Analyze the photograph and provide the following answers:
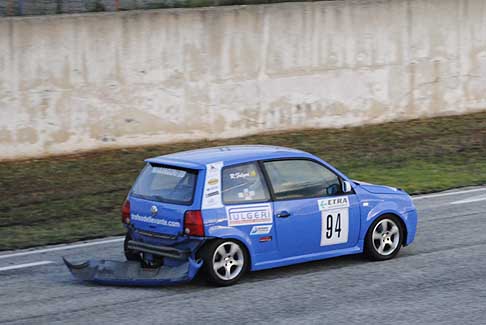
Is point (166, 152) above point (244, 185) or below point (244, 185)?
below

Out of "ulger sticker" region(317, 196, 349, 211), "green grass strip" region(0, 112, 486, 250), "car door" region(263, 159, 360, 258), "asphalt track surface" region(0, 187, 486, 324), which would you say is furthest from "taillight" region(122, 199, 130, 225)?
"green grass strip" region(0, 112, 486, 250)

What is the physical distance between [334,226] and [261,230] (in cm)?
100

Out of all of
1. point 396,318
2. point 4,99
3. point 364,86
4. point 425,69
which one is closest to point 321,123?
point 364,86

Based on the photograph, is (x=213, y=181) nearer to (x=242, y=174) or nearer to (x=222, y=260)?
(x=242, y=174)

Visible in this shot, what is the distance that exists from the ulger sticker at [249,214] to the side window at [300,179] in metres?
0.25

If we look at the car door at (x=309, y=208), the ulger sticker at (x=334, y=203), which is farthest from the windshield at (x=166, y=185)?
the ulger sticker at (x=334, y=203)

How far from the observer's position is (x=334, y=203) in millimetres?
11352

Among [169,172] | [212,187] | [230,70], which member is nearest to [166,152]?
[230,70]

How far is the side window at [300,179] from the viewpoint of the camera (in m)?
11.1

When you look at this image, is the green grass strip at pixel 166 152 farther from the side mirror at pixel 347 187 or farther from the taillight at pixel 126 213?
the side mirror at pixel 347 187

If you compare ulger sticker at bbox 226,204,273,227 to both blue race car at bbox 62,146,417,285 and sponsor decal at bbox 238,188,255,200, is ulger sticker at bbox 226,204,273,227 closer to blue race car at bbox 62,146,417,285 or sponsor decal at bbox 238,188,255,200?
blue race car at bbox 62,146,417,285

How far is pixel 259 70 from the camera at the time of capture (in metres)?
20.5

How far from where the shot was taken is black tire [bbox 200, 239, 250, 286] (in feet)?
34.5

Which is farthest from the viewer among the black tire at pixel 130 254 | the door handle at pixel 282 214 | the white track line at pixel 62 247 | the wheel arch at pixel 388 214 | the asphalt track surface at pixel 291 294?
the white track line at pixel 62 247
